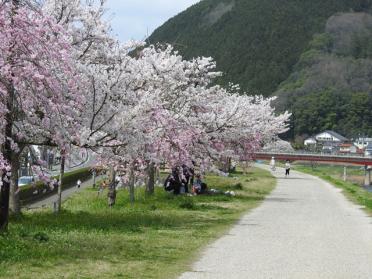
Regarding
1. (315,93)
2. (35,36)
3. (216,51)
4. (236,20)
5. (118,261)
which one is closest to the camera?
(35,36)

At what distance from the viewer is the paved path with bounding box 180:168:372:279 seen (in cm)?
1017

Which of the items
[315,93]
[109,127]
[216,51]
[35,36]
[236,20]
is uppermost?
[236,20]

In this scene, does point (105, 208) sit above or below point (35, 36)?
below

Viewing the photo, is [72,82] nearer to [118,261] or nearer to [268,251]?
[118,261]

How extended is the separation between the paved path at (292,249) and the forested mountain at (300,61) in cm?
13028

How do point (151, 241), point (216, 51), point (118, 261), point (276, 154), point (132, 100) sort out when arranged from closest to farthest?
point (118, 261)
point (151, 241)
point (132, 100)
point (276, 154)
point (216, 51)

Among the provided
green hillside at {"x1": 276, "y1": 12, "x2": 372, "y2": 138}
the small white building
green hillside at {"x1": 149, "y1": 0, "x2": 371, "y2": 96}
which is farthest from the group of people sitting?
green hillside at {"x1": 149, "y1": 0, "x2": 371, "y2": 96}

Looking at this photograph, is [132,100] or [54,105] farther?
[132,100]

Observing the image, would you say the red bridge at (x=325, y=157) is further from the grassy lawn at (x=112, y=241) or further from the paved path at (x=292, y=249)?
the paved path at (x=292, y=249)

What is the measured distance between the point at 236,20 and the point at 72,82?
190 meters

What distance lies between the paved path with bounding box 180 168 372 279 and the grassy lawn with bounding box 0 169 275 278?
0.52m

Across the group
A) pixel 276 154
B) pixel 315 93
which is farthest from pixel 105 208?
pixel 315 93

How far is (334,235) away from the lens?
15.9 m

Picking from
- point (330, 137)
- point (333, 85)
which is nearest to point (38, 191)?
point (330, 137)
